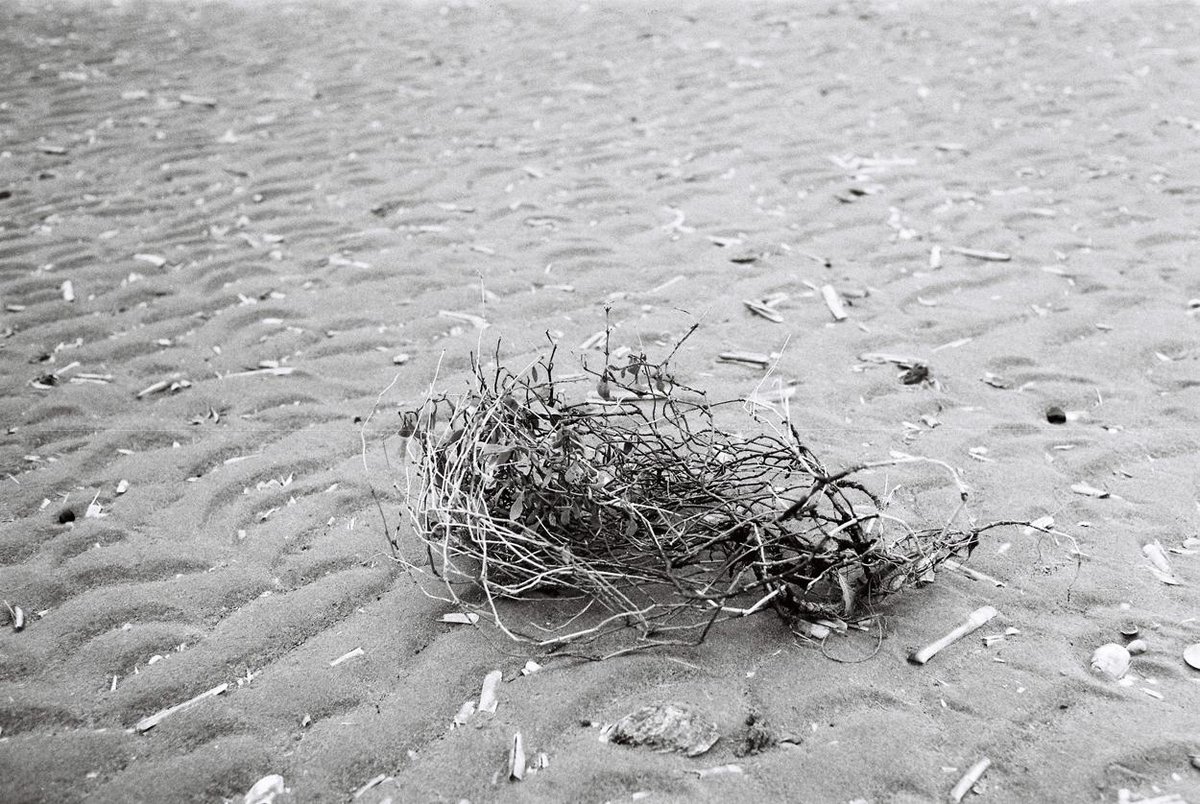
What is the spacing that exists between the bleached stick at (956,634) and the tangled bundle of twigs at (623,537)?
0.15 m

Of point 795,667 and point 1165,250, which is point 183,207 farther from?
point 1165,250

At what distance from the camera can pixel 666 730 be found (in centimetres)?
190

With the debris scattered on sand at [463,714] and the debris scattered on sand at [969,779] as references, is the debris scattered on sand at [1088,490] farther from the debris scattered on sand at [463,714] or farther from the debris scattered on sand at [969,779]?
the debris scattered on sand at [463,714]

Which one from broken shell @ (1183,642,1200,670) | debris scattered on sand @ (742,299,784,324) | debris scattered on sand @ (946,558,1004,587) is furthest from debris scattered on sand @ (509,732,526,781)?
debris scattered on sand @ (742,299,784,324)

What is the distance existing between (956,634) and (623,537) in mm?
788

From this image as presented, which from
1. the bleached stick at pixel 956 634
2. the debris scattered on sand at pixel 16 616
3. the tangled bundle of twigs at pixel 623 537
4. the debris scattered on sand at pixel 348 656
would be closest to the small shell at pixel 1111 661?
the bleached stick at pixel 956 634

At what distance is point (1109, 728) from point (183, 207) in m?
4.36

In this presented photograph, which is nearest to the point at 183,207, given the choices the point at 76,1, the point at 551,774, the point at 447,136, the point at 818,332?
the point at 447,136

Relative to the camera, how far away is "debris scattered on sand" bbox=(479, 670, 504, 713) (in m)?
1.99

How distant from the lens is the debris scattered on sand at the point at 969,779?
1771mm

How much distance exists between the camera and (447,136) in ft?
17.7

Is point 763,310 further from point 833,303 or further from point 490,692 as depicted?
point 490,692

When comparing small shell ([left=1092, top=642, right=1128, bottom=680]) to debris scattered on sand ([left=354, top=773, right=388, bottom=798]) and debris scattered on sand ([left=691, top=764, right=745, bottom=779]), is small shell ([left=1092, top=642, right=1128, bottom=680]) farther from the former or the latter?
debris scattered on sand ([left=354, top=773, right=388, bottom=798])

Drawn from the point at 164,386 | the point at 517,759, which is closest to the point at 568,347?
the point at 164,386
